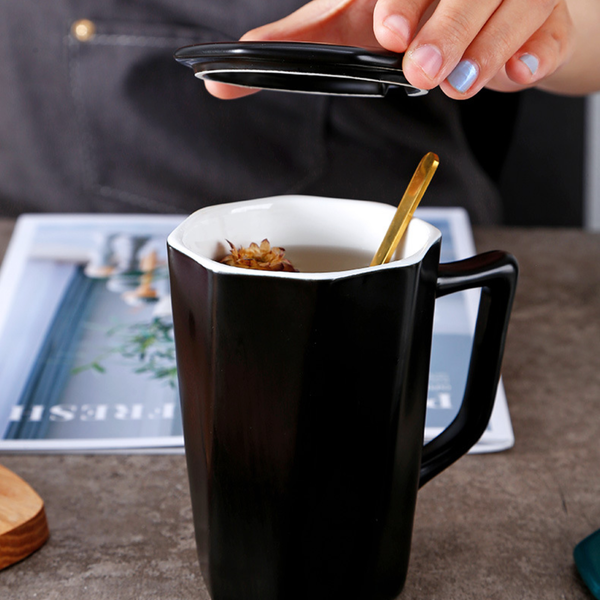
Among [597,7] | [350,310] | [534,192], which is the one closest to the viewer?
[350,310]

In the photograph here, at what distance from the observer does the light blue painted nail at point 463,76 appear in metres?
0.30

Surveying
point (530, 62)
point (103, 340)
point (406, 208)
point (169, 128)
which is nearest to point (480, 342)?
point (406, 208)

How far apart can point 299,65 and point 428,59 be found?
0.21 ft

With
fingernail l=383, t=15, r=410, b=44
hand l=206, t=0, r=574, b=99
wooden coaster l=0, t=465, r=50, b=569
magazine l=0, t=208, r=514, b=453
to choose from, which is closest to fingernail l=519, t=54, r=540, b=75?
hand l=206, t=0, r=574, b=99

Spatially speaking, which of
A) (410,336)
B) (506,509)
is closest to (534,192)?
(506,509)

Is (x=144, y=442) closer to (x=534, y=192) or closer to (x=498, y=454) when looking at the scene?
(x=498, y=454)

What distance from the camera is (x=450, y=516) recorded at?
0.35 meters

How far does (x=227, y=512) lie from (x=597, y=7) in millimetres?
539

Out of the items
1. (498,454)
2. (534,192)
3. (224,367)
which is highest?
(224,367)

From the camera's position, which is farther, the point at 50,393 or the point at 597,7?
the point at 597,7

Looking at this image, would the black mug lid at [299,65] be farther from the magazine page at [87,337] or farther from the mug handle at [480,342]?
the magazine page at [87,337]

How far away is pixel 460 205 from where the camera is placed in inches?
31.3

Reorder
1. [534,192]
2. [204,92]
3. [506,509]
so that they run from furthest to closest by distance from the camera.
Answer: [534,192]
[204,92]
[506,509]

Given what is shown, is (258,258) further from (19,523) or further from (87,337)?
(87,337)
